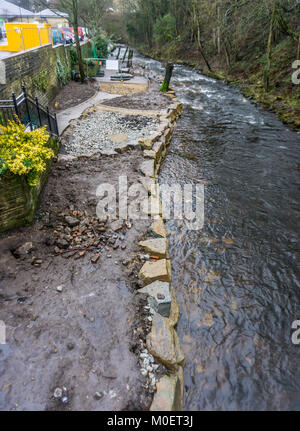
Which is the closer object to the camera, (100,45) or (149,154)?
(149,154)

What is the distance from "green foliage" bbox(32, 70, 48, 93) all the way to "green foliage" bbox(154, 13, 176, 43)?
1124 inches

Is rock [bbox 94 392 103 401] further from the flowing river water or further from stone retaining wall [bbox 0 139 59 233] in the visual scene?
stone retaining wall [bbox 0 139 59 233]

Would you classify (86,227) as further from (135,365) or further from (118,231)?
(135,365)

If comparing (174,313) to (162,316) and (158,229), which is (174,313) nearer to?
(162,316)

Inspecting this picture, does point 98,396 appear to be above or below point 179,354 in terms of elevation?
above

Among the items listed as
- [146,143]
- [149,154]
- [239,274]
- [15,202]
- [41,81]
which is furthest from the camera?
[41,81]

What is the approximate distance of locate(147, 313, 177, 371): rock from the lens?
310 centimetres

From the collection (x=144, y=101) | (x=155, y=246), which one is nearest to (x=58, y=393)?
(x=155, y=246)

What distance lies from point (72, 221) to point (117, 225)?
81cm

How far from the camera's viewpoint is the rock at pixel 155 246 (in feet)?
15.0

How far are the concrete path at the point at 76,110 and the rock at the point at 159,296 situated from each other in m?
6.49

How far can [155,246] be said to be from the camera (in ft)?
15.3

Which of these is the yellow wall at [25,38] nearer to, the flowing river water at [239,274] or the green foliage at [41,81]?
the green foliage at [41,81]

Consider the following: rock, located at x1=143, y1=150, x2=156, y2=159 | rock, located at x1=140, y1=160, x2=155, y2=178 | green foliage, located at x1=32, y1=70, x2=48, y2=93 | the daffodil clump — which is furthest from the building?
the daffodil clump
